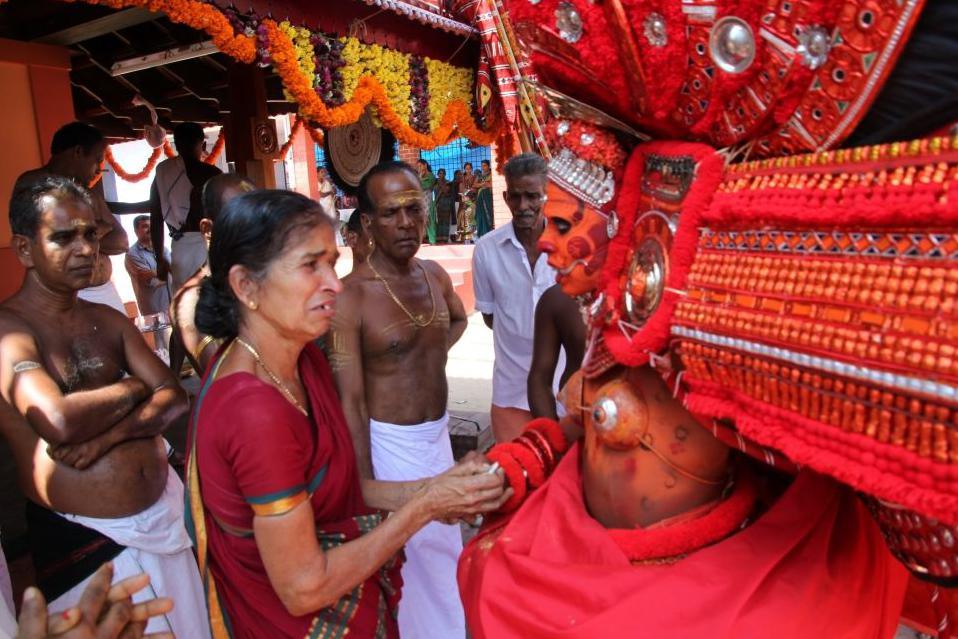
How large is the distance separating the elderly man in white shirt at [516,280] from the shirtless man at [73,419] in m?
2.05

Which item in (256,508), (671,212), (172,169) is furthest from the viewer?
(172,169)

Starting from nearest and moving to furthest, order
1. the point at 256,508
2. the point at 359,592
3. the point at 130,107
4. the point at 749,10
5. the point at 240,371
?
1. the point at 749,10
2. the point at 256,508
3. the point at 240,371
4. the point at 359,592
5. the point at 130,107

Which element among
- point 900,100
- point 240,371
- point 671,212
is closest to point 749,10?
point 900,100

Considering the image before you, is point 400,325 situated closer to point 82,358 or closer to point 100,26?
point 82,358

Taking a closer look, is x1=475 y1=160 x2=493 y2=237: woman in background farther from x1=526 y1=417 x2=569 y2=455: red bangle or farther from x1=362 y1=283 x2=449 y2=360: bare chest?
x1=526 y1=417 x2=569 y2=455: red bangle

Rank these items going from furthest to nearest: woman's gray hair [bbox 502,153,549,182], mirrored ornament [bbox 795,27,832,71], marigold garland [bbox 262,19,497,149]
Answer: marigold garland [bbox 262,19,497,149], woman's gray hair [bbox 502,153,549,182], mirrored ornament [bbox 795,27,832,71]

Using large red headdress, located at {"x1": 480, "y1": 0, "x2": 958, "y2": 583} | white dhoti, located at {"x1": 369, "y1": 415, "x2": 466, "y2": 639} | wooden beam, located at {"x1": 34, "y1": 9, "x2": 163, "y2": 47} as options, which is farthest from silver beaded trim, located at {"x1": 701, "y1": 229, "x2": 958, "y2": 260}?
wooden beam, located at {"x1": 34, "y1": 9, "x2": 163, "y2": 47}

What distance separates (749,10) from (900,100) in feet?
0.91

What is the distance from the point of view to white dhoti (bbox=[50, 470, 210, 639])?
266 centimetres

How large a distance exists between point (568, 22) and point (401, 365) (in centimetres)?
217

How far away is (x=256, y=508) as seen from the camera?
168 cm

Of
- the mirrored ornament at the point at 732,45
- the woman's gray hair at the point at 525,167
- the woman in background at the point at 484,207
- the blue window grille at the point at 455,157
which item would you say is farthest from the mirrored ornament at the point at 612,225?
the blue window grille at the point at 455,157

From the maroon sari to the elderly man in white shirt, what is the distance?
7.02ft

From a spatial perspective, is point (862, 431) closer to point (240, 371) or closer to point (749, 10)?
point (749, 10)
